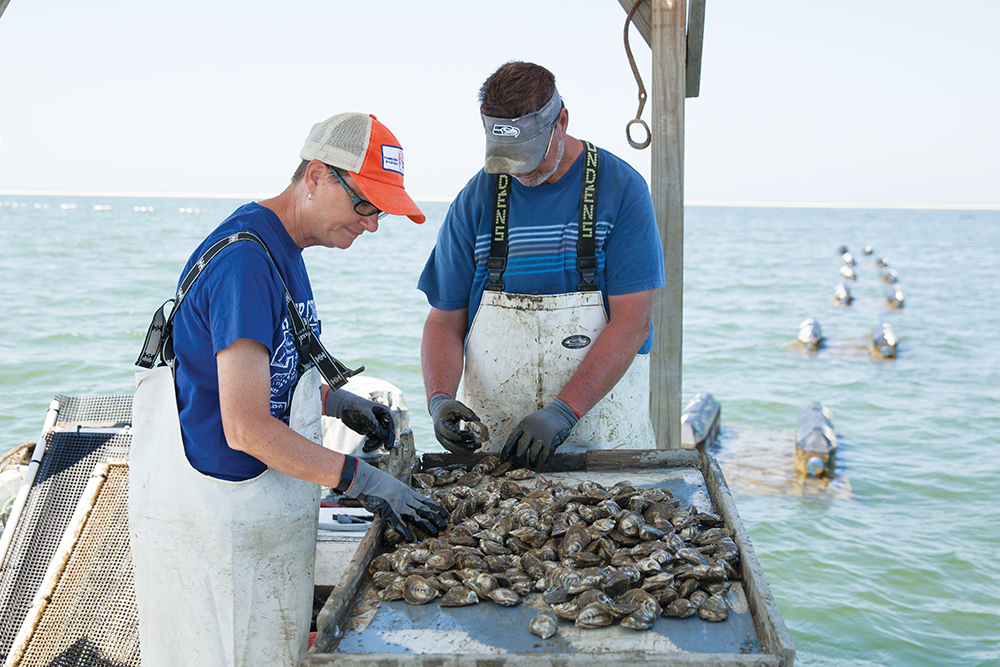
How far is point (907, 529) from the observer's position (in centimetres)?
785

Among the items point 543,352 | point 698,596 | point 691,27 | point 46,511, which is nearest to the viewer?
point 698,596

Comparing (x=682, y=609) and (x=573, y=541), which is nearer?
(x=682, y=609)

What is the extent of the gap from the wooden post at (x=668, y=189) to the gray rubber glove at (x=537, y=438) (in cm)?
136

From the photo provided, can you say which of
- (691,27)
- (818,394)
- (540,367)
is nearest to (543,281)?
(540,367)

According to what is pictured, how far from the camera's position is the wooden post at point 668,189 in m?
3.82

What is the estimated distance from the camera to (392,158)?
2152 millimetres

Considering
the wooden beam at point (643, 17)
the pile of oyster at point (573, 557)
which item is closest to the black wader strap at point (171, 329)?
the pile of oyster at point (573, 557)

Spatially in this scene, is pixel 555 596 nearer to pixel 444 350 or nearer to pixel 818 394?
→ pixel 444 350

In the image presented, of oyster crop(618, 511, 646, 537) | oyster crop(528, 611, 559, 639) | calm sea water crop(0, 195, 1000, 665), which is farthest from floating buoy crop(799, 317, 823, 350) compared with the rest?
oyster crop(528, 611, 559, 639)

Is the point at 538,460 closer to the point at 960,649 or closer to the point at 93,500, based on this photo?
the point at 93,500

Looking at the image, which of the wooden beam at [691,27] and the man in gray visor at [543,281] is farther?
the wooden beam at [691,27]

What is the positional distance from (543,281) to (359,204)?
1072mm

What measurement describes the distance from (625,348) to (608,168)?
0.69 metres

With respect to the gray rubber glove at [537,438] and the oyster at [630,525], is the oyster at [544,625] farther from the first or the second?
the gray rubber glove at [537,438]
